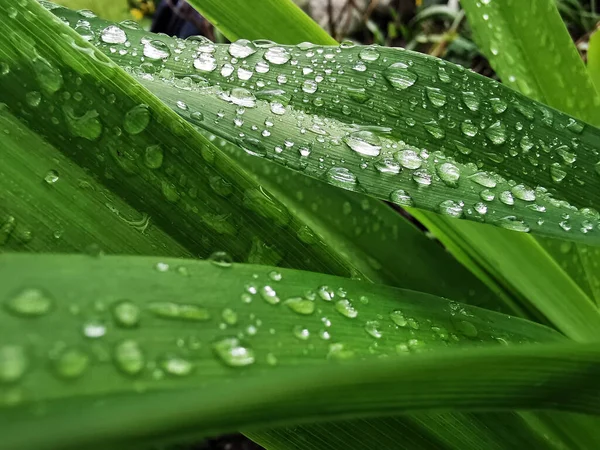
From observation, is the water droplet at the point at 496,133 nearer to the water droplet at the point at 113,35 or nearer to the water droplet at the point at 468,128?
the water droplet at the point at 468,128

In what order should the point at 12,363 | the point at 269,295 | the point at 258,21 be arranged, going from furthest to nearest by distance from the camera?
1. the point at 258,21
2. the point at 269,295
3. the point at 12,363

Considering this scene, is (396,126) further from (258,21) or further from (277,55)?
(258,21)

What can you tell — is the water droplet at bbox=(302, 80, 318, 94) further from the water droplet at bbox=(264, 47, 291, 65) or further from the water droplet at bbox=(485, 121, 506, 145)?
the water droplet at bbox=(485, 121, 506, 145)

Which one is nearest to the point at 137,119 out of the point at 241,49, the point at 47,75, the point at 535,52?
the point at 47,75

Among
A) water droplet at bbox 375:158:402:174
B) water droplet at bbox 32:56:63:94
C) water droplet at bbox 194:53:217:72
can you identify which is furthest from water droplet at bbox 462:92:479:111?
water droplet at bbox 32:56:63:94

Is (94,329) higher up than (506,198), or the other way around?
(506,198)

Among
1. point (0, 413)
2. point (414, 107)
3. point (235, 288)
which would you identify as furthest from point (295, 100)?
point (0, 413)

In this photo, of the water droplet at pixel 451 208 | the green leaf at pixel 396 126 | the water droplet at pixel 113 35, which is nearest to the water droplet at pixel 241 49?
the green leaf at pixel 396 126
